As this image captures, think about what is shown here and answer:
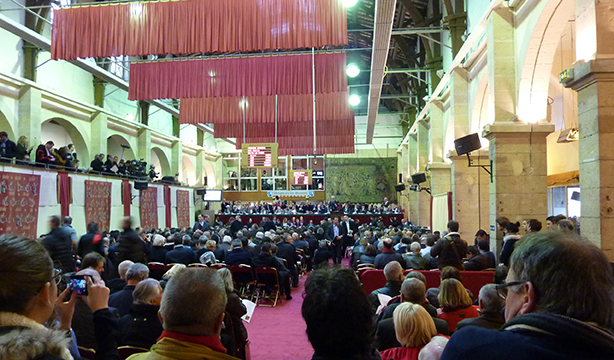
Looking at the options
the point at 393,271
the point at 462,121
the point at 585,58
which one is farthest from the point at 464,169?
the point at 393,271

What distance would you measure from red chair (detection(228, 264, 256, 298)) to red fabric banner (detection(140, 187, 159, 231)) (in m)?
12.4

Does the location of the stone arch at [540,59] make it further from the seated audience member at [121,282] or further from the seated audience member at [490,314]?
the seated audience member at [121,282]

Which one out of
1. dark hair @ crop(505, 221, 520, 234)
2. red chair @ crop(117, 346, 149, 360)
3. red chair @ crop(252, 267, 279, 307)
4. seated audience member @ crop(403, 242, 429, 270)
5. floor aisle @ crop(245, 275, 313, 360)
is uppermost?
dark hair @ crop(505, 221, 520, 234)

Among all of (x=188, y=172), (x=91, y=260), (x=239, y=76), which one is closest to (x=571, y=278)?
(x=91, y=260)

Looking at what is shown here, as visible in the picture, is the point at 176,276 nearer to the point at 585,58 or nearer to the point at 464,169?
the point at 585,58

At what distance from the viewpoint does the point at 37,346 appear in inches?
42.4

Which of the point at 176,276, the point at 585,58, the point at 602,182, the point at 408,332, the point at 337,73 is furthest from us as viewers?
the point at 337,73

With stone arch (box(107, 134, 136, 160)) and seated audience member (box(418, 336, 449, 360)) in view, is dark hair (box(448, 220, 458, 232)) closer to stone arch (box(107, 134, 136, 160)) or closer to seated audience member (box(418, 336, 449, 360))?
seated audience member (box(418, 336, 449, 360))

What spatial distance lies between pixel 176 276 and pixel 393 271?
349 centimetres

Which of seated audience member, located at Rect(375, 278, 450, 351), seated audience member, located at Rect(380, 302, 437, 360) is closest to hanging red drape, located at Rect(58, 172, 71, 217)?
seated audience member, located at Rect(375, 278, 450, 351)

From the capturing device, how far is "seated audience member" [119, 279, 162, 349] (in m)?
3.00

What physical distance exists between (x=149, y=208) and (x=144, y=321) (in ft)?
59.4

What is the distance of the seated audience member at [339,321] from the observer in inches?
62.1

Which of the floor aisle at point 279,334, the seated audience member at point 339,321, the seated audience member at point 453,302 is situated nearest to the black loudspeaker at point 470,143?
the floor aisle at point 279,334
